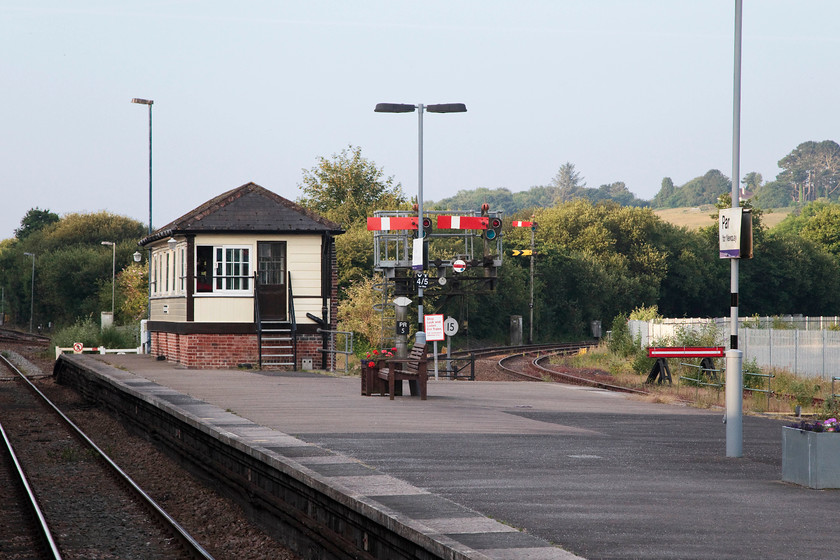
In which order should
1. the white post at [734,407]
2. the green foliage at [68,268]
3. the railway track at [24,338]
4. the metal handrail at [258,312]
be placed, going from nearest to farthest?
the white post at [734,407], the metal handrail at [258,312], the railway track at [24,338], the green foliage at [68,268]

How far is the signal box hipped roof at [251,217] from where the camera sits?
27672 mm

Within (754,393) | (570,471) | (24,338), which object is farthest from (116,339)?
(570,471)

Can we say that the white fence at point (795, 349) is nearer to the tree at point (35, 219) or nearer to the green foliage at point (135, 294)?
the green foliage at point (135, 294)

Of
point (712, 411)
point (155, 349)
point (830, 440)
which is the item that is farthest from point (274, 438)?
point (155, 349)

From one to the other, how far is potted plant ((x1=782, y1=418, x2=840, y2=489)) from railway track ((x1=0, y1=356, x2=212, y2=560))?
17.6 feet

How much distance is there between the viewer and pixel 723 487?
9211 millimetres

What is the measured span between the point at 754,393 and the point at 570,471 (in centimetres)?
1371

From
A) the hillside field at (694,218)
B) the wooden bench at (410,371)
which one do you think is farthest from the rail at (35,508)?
the hillside field at (694,218)

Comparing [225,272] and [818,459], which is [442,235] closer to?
[225,272]

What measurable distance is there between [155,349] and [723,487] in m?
26.2

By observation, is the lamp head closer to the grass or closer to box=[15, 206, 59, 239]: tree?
the grass

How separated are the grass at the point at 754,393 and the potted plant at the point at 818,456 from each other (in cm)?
773

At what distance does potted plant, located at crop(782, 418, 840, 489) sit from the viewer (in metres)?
9.23

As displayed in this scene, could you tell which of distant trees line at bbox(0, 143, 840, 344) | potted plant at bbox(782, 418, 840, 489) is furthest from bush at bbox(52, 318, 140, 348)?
potted plant at bbox(782, 418, 840, 489)
